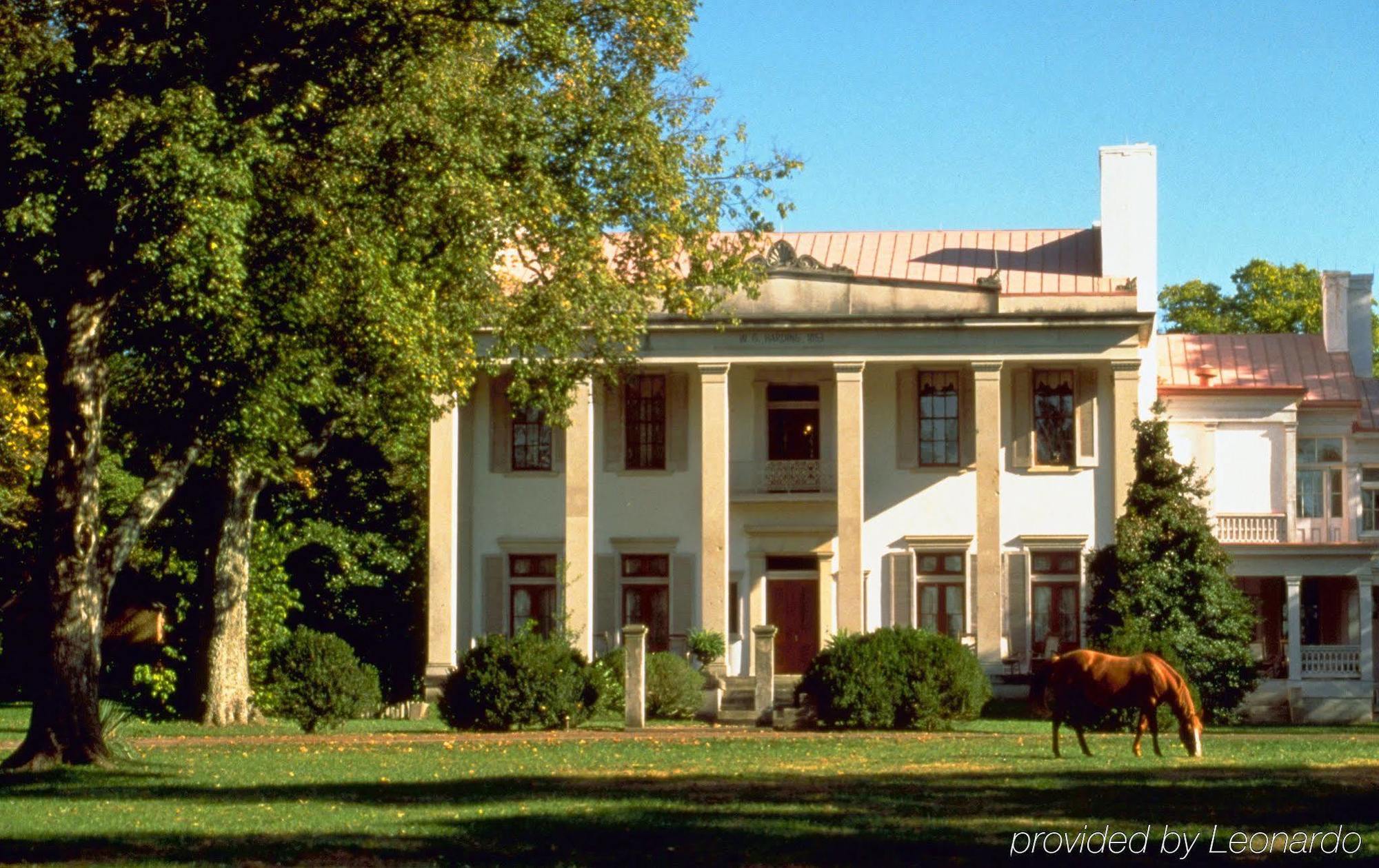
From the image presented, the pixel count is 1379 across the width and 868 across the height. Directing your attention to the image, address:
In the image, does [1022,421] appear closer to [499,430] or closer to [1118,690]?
[499,430]

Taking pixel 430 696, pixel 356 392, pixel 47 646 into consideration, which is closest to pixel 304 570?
pixel 430 696

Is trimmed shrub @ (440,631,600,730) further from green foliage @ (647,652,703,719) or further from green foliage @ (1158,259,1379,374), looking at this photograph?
green foliage @ (1158,259,1379,374)

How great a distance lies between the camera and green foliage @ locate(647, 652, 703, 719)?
3309 centimetres

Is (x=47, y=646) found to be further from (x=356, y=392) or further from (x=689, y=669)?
(x=689, y=669)

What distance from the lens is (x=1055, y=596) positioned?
40094mm

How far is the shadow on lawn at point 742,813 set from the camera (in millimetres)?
11023

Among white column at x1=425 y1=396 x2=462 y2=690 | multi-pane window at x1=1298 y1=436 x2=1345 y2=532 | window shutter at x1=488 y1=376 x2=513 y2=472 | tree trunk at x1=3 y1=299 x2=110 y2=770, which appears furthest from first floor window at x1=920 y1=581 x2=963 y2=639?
tree trunk at x1=3 y1=299 x2=110 y2=770

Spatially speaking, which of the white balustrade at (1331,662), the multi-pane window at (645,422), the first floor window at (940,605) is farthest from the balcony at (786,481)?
the white balustrade at (1331,662)

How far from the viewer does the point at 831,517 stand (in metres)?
40.9

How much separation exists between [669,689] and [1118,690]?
15.0 m

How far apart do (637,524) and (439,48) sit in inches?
916

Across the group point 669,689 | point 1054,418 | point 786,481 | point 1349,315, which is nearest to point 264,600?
point 669,689

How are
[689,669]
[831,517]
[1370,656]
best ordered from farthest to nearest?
1. [831,517]
2. [1370,656]
3. [689,669]

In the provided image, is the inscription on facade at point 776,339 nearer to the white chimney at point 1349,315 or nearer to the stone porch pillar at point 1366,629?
the stone porch pillar at point 1366,629
